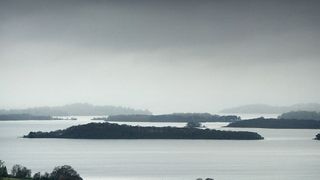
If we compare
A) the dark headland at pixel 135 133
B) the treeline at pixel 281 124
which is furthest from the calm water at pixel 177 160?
the treeline at pixel 281 124

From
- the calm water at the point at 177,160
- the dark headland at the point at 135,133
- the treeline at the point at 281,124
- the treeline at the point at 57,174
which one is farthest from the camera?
the treeline at the point at 281,124

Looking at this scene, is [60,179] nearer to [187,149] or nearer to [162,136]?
[187,149]

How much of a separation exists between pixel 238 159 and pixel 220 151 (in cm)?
1384

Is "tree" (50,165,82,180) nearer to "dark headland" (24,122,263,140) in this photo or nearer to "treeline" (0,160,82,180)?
"treeline" (0,160,82,180)

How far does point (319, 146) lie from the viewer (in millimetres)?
102750

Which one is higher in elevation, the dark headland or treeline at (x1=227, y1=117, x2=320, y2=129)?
treeline at (x1=227, y1=117, x2=320, y2=129)

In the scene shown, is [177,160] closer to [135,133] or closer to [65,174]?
[65,174]

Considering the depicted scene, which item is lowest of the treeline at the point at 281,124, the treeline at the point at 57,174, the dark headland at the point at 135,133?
the treeline at the point at 57,174

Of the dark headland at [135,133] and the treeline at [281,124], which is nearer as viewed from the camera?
the dark headland at [135,133]

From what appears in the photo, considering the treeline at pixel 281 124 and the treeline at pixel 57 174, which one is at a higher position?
the treeline at pixel 281 124

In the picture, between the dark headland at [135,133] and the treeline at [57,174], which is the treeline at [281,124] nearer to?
the dark headland at [135,133]

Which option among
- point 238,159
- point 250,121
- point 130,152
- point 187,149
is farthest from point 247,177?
point 250,121

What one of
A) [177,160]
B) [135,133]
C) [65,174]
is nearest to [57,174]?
[65,174]

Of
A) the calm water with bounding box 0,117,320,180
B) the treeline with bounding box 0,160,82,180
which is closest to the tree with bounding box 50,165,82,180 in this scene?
the treeline with bounding box 0,160,82,180
